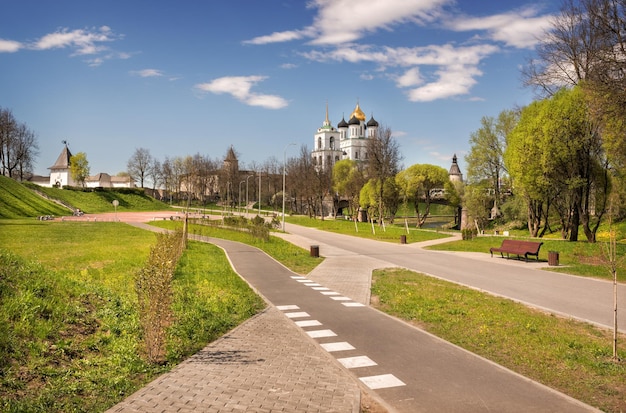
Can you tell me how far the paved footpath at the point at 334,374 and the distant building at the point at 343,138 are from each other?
443 feet

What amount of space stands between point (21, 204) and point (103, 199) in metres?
33.2

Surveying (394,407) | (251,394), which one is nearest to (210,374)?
(251,394)

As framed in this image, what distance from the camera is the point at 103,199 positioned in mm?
86188

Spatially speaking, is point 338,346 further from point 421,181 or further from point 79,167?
point 79,167

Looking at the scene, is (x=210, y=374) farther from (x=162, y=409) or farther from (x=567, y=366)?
(x=567, y=366)

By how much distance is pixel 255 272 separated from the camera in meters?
18.6

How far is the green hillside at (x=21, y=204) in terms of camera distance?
4851cm

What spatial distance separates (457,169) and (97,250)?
84.4 metres

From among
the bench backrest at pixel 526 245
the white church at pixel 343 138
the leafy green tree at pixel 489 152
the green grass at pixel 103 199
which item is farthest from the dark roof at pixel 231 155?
the bench backrest at pixel 526 245

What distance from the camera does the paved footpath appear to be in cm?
617

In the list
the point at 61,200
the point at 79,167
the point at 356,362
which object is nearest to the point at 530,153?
the point at 356,362

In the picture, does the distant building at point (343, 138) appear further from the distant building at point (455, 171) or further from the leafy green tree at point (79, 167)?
the leafy green tree at point (79, 167)

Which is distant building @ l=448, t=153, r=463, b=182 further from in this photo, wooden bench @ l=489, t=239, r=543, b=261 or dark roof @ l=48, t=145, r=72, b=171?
dark roof @ l=48, t=145, r=72, b=171

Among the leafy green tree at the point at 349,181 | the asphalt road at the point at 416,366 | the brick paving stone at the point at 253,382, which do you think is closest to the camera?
the brick paving stone at the point at 253,382
